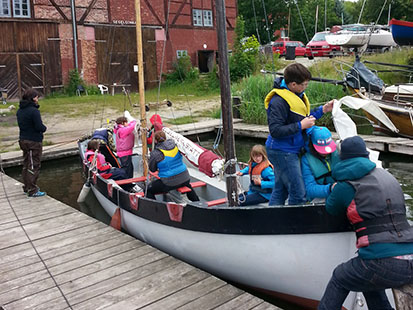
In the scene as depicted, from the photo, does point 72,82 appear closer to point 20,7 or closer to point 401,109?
point 20,7

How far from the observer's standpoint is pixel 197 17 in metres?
26.5

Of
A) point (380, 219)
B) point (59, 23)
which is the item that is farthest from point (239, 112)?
point (380, 219)

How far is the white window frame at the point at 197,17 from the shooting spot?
26.3 meters

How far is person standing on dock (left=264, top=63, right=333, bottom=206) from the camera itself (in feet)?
12.4

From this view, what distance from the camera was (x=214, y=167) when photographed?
224 inches

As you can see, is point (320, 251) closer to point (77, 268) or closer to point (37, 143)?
point (77, 268)

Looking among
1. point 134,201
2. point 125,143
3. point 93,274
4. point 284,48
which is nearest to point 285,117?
point 93,274

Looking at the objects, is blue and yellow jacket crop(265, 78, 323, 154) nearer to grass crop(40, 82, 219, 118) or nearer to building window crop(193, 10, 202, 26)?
grass crop(40, 82, 219, 118)

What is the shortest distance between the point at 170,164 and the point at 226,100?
5.51 ft

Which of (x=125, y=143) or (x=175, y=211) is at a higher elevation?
(x=125, y=143)

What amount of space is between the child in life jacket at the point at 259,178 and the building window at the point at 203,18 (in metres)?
22.7

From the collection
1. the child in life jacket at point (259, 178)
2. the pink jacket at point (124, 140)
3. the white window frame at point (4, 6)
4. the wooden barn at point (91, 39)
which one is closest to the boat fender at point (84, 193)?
the pink jacket at point (124, 140)

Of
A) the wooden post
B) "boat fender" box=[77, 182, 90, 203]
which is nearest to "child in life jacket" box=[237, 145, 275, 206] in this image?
the wooden post

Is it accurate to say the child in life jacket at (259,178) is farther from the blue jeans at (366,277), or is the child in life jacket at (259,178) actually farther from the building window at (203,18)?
the building window at (203,18)
